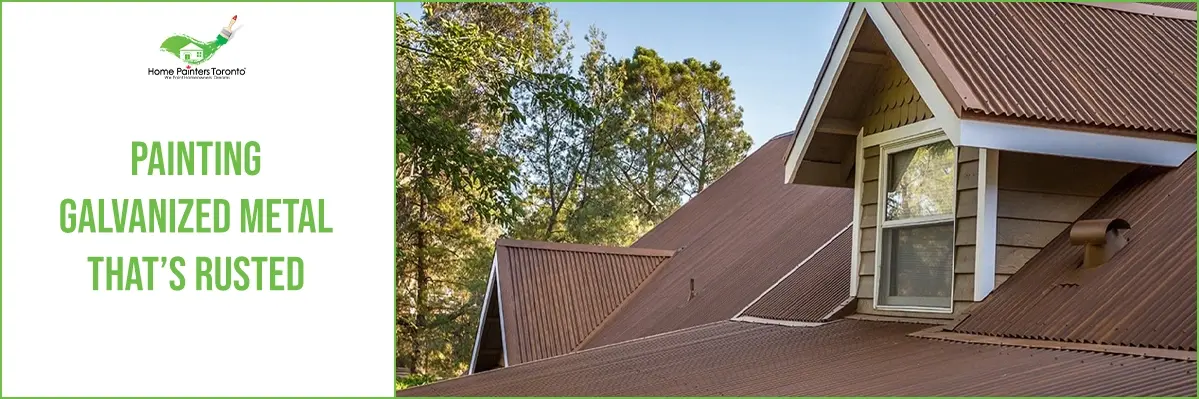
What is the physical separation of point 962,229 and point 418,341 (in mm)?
28942

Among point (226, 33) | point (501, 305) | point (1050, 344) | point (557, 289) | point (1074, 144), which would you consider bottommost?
point (501, 305)

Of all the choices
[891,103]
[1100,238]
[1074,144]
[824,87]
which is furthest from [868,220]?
[1100,238]

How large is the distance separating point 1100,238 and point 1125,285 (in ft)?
1.19

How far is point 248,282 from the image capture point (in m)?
6.98

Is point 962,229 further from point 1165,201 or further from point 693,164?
point 693,164

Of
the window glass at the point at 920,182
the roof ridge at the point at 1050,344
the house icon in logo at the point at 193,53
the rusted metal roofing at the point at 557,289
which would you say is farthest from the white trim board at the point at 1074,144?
the rusted metal roofing at the point at 557,289

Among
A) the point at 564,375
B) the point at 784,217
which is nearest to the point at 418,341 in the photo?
the point at 784,217

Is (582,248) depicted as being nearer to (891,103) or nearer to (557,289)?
(557,289)

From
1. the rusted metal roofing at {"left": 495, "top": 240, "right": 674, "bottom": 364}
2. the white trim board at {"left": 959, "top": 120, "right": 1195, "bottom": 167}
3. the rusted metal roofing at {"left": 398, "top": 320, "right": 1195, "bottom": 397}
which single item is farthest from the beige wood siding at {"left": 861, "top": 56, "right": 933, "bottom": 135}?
the rusted metal roofing at {"left": 495, "top": 240, "right": 674, "bottom": 364}

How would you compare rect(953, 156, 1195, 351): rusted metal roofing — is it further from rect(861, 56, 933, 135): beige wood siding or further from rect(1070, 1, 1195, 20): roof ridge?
rect(1070, 1, 1195, 20): roof ridge

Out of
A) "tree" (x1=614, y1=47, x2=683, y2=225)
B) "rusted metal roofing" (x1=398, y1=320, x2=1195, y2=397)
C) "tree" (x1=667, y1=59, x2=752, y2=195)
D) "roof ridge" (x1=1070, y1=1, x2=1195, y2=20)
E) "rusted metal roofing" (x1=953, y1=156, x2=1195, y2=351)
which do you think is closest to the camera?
"rusted metal roofing" (x1=398, y1=320, x2=1195, y2=397)

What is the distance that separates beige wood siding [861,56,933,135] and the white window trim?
8 centimetres

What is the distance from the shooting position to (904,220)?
7176 millimetres

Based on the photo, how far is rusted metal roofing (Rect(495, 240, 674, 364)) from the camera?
50.5 ft
